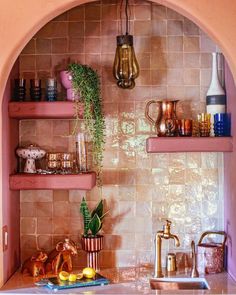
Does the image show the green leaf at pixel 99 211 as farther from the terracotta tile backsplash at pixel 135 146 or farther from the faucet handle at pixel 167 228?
the faucet handle at pixel 167 228

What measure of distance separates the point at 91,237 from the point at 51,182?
1.30 feet

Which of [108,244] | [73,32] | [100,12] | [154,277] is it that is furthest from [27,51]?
[154,277]

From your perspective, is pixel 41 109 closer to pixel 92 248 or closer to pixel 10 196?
pixel 10 196

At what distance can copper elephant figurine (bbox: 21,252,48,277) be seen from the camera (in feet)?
9.01

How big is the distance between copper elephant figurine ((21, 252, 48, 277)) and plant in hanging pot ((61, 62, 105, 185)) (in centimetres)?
61

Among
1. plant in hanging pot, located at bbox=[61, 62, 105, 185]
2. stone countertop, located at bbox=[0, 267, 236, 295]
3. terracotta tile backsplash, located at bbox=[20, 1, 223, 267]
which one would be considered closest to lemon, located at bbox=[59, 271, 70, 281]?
stone countertop, located at bbox=[0, 267, 236, 295]

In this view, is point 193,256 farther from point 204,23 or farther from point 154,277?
point 204,23

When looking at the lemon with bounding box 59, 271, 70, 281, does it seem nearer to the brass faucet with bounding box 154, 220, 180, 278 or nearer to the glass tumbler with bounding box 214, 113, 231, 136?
the brass faucet with bounding box 154, 220, 180, 278

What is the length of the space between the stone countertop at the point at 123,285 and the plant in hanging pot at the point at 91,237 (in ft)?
0.31

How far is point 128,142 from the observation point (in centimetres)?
300

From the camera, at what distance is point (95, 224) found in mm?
2844

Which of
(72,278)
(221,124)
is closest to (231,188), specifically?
(221,124)

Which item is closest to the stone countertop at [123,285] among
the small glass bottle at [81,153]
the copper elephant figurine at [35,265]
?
the copper elephant figurine at [35,265]

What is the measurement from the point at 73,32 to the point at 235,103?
1.05 metres
